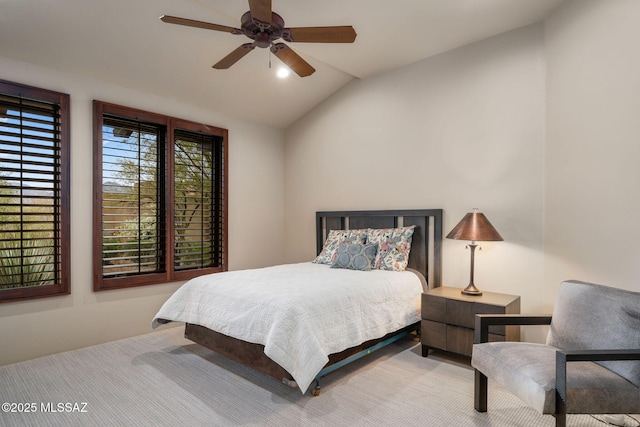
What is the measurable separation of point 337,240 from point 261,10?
277 cm

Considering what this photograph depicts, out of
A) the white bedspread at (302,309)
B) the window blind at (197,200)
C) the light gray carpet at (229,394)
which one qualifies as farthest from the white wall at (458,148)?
the window blind at (197,200)

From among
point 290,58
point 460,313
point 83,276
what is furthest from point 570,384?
point 83,276

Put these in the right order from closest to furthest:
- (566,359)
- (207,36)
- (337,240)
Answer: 1. (566,359)
2. (207,36)
3. (337,240)

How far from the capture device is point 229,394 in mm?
2625

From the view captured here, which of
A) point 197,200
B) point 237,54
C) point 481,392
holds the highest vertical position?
point 237,54

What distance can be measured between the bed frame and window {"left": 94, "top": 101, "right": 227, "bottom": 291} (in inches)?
43.3

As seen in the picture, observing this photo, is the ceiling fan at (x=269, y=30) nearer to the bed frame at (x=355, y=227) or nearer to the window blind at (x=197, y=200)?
the window blind at (x=197, y=200)

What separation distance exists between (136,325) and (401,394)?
9.55ft

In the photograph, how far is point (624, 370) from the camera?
1.87m

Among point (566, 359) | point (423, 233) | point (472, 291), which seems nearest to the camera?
point (566, 359)

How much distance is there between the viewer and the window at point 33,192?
313cm

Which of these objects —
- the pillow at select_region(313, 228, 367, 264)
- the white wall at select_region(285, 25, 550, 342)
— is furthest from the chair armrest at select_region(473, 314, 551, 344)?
the pillow at select_region(313, 228, 367, 264)

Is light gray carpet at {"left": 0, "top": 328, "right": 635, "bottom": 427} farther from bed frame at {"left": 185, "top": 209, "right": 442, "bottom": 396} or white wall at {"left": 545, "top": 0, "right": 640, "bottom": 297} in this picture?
white wall at {"left": 545, "top": 0, "right": 640, "bottom": 297}

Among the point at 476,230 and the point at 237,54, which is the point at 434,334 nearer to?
the point at 476,230
